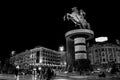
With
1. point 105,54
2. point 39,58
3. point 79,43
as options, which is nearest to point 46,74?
point 79,43

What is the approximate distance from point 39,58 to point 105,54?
46.1m

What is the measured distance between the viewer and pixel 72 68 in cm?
4509

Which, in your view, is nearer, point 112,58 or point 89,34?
point 89,34

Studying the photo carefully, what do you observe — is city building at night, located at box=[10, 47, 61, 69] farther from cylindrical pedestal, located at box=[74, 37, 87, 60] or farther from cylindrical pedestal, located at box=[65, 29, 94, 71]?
cylindrical pedestal, located at box=[74, 37, 87, 60]

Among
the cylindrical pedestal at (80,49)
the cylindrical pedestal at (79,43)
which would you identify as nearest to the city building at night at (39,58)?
the cylindrical pedestal at (79,43)

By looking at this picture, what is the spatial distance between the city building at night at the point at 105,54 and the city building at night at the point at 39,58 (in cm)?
3584

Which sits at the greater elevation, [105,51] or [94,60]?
[105,51]

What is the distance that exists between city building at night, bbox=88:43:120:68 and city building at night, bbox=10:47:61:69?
35841mm

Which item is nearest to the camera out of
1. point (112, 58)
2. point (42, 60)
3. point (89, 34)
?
point (89, 34)

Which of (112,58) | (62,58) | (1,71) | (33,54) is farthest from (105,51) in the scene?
(1,71)

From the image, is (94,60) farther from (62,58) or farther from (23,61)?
(23,61)

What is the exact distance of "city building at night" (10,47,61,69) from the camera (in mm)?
101150

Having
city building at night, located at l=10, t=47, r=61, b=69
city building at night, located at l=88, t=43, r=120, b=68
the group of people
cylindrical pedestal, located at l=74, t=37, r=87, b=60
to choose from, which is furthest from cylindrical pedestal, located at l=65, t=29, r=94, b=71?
Result: city building at night, located at l=10, t=47, r=61, b=69

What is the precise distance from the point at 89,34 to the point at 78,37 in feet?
12.5
